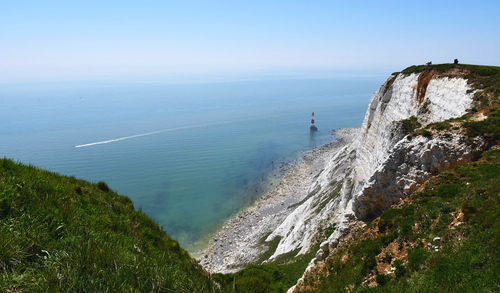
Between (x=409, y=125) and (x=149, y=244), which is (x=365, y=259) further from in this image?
(x=409, y=125)

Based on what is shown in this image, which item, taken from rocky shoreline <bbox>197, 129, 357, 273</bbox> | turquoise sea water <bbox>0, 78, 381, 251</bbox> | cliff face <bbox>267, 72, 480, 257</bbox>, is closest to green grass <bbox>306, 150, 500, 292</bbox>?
cliff face <bbox>267, 72, 480, 257</bbox>

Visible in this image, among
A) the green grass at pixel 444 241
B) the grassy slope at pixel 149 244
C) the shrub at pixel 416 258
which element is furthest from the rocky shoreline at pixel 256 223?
the shrub at pixel 416 258

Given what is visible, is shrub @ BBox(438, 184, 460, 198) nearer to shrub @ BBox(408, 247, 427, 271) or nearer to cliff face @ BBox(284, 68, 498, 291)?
cliff face @ BBox(284, 68, 498, 291)

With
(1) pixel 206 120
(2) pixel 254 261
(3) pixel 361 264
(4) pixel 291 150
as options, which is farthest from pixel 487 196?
(1) pixel 206 120

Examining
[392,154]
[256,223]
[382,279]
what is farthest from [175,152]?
[382,279]

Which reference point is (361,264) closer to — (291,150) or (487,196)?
(487,196)

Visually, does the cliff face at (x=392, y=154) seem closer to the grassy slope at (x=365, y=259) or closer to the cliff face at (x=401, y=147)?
the cliff face at (x=401, y=147)
